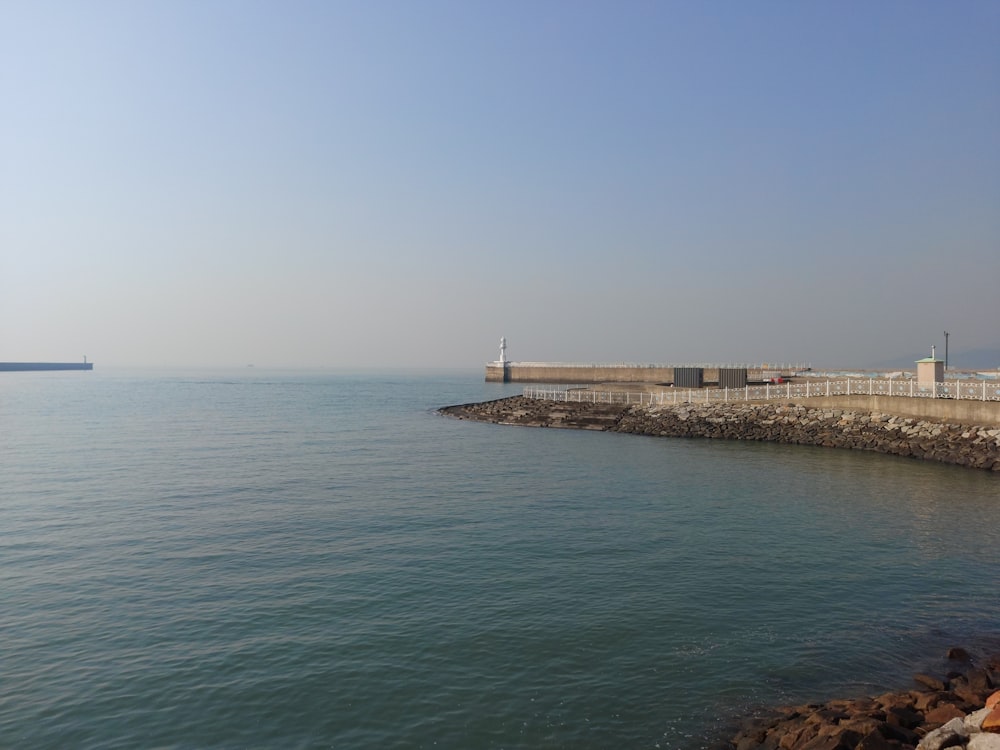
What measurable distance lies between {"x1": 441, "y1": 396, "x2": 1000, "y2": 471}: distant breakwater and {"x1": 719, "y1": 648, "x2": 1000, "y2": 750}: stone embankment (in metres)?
25.6

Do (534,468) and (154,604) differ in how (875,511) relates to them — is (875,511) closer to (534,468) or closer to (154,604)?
(534,468)

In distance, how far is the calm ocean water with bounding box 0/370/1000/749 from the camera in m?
10.2

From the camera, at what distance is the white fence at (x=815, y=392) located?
121ft

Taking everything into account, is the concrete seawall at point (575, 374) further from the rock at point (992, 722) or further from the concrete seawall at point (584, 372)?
the rock at point (992, 722)

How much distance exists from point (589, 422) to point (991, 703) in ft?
149

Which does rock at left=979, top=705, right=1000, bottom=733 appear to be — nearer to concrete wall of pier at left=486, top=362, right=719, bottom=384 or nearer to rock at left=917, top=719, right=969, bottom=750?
rock at left=917, top=719, right=969, bottom=750

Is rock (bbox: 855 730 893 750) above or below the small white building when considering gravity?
below

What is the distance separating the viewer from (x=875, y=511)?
Answer: 922 inches

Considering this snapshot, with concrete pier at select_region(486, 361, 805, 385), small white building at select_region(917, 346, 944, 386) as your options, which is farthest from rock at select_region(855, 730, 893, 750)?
concrete pier at select_region(486, 361, 805, 385)

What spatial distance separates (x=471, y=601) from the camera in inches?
580

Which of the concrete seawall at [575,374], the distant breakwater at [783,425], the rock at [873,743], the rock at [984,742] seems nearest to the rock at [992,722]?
the rock at [984,742]

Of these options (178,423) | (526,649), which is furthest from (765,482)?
(178,423)

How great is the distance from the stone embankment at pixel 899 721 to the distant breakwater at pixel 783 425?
25.6 metres

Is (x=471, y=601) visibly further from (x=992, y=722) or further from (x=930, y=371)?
(x=930, y=371)
